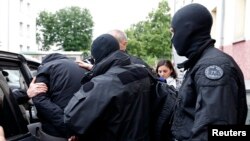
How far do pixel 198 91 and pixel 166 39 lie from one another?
33002mm

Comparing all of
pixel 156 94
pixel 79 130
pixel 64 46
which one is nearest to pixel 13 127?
pixel 79 130

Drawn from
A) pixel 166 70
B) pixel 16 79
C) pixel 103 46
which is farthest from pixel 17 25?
pixel 103 46

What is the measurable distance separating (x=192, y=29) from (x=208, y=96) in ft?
1.55

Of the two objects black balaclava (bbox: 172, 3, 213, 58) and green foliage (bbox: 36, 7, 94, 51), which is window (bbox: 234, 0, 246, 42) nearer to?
black balaclava (bbox: 172, 3, 213, 58)

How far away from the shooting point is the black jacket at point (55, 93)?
13.1 ft

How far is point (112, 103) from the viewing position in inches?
125

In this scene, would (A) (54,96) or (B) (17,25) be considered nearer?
(A) (54,96)

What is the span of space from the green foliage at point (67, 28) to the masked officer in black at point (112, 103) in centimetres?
6316

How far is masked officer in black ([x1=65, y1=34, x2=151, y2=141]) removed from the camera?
312 cm

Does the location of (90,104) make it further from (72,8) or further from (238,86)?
(72,8)

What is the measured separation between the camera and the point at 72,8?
6888 centimetres

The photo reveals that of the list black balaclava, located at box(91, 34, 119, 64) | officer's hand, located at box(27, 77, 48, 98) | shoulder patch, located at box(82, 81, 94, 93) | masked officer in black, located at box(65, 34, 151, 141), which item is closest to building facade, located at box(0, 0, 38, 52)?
officer's hand, located at box(27, 77, 48, 98)

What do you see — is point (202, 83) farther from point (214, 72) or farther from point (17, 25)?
point (17, 25)

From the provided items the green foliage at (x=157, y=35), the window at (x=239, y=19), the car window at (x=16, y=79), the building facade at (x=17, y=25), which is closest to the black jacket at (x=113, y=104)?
the car window at (x=16, y=79)
